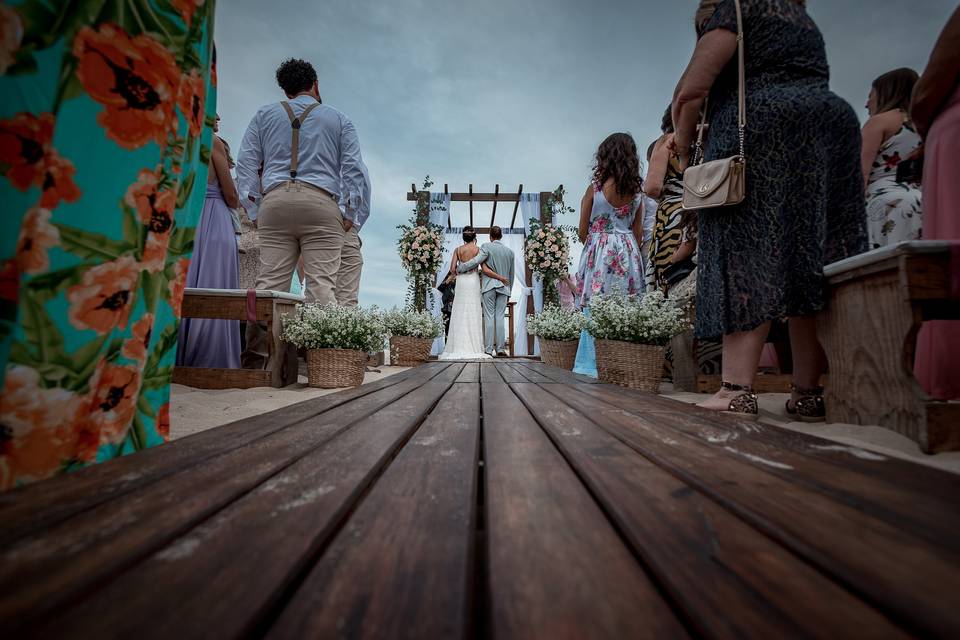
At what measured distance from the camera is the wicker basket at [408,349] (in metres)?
4.95

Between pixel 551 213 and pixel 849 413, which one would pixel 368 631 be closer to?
pixel 849 413

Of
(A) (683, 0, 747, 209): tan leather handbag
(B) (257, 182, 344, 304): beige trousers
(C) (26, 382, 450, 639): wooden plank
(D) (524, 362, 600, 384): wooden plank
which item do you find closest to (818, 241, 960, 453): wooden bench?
(A) (683, 0, 747, 209): tan leather handbag

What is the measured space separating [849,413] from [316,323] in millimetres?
2588

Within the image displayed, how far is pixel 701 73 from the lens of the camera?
5.58ft

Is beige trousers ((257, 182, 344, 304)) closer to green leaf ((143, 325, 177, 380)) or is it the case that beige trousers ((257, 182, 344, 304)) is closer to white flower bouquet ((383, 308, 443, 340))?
white flower bouquet ((383, 308, 443, 340))

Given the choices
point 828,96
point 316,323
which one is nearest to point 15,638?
point 828,96

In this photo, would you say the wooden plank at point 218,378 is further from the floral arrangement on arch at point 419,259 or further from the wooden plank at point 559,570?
the floral arrangement on arch at point 419,259

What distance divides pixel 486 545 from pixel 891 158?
3.26m

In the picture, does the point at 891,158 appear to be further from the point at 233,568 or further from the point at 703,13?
the point at 233,568

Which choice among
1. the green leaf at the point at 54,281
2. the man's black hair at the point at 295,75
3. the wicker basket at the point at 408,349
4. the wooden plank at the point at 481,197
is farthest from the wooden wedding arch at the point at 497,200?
the green leaf at the point at 54,281

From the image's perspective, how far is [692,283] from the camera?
9.20ft

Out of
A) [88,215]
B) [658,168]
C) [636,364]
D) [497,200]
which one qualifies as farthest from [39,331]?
[497,200]

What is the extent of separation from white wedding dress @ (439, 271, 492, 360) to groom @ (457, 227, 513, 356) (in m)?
0.29

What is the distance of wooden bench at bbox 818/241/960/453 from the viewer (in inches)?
46.8
